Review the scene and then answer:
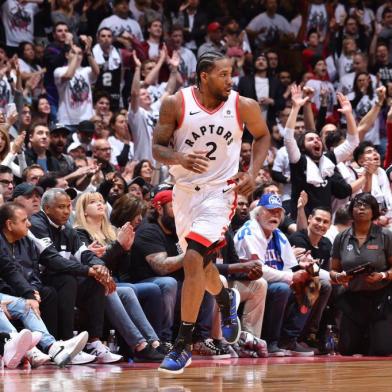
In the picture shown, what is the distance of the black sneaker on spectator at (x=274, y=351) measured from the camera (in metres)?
10.2

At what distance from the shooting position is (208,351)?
31.6ft

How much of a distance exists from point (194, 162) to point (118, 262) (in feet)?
9.04

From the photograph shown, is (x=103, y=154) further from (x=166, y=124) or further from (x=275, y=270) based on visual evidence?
(x=166, y=124)

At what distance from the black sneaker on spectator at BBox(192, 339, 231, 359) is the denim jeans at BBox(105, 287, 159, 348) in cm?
61

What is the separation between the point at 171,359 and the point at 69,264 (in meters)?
1.98

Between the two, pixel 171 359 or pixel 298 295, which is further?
pixel 298 295

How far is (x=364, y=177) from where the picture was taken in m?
12.8

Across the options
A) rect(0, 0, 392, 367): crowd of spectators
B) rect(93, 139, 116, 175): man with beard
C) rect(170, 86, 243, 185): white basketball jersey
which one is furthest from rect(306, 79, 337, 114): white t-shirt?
rect(170, 86, 243, 185): white basketball jersey

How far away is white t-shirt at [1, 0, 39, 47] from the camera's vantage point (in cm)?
1633

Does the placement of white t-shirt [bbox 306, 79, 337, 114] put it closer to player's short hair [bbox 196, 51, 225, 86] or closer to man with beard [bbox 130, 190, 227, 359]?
man with beard [bbox 130, 190, 227, 359]

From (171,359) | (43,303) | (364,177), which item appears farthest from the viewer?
(364,177)

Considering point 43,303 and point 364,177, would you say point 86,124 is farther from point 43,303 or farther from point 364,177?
point 43,303

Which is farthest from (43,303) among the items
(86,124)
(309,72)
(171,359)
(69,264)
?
(309,72)

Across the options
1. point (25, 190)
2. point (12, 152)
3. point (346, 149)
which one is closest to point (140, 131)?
point (346, 149)
